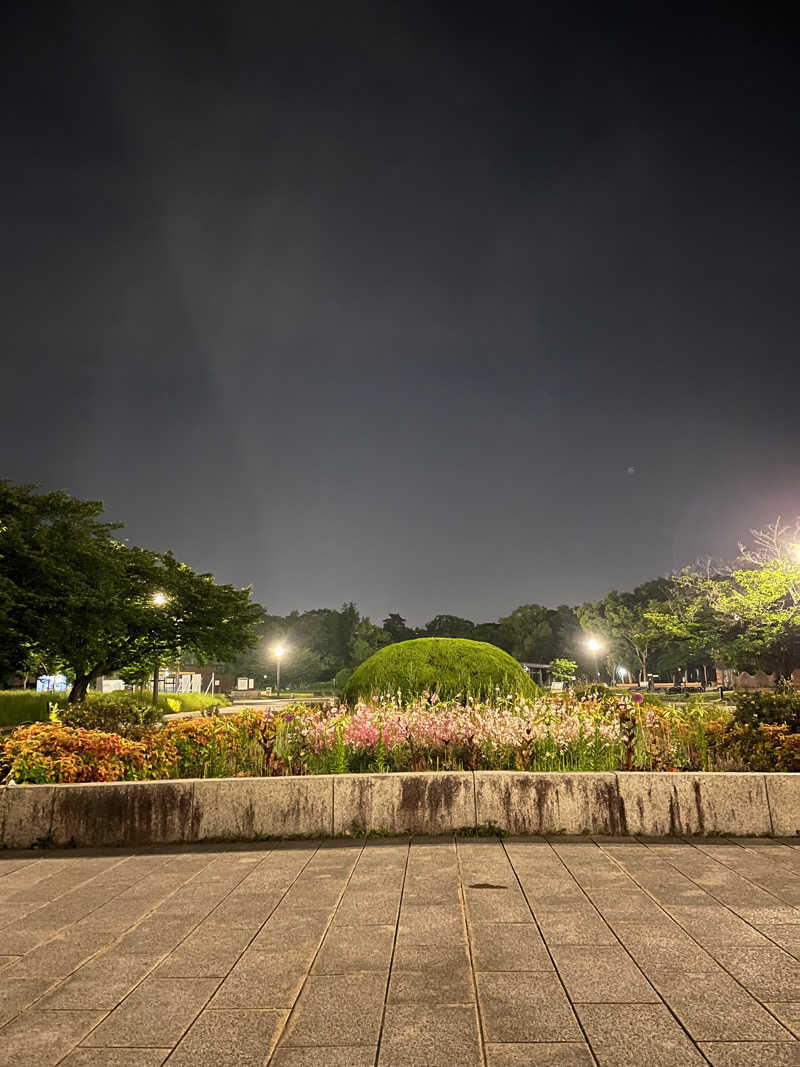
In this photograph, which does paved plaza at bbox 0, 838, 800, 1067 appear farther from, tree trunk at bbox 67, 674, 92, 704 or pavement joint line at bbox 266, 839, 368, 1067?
tree trunk at bbox 67, 674, 92, 704

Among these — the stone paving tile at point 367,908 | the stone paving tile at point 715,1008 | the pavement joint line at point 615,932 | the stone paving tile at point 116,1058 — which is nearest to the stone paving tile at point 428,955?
the stone paving tile at point 367,908

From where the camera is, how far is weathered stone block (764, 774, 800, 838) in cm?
645

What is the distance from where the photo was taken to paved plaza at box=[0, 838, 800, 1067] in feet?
9.36

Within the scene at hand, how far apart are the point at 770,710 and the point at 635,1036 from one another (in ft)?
23.9

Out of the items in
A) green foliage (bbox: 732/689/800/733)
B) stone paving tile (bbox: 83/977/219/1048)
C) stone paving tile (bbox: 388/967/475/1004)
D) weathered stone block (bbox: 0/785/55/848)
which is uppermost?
green foliage (bbox: 732/689/800/733)

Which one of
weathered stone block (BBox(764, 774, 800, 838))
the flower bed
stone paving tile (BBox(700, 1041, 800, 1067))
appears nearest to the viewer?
stone paving tile (BBox(700, 1041, 800, 1067))

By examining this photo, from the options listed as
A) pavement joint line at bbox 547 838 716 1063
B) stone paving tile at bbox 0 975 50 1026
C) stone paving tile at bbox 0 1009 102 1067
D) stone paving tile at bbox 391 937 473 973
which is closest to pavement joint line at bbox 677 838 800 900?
pavement joint line at bbox 547 838 716 1063

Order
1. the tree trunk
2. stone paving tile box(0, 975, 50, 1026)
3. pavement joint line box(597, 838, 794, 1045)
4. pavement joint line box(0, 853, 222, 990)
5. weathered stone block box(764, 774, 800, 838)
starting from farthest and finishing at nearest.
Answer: the tree trunk
weathered stone block box(764, 774, 800, 838)
pavement joint line box(0, 853, 222, 990)
stone paving tile box(0, 975, 50, 1026)
pavement joint line box(597, 838, 794, 1045)

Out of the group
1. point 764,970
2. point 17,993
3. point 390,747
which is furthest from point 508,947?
point 390,747

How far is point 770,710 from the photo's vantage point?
29.5 feet

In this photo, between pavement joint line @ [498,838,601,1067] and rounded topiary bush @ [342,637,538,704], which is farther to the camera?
rounded topiary bush @ [342,637,538,704]

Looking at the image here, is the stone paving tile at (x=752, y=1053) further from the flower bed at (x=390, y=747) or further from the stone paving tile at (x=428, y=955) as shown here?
the flower bed at (x=390, y=747)

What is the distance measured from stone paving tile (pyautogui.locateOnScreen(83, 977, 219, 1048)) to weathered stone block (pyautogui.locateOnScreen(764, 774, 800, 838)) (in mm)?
5521

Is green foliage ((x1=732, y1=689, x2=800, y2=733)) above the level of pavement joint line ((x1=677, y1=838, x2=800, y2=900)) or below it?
above
